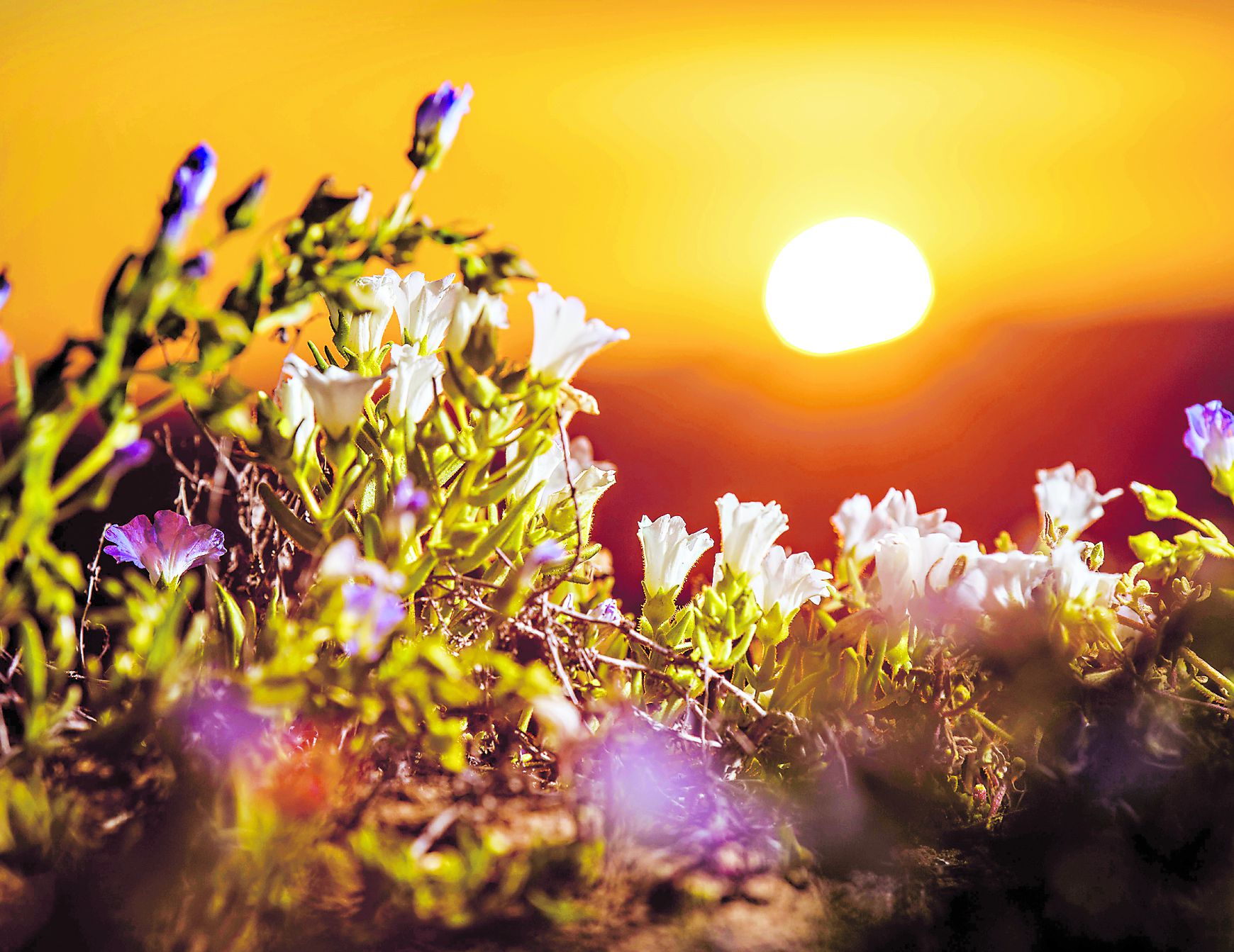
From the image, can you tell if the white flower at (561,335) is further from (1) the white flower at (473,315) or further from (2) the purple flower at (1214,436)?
(2) the purple flower at (1214,436)

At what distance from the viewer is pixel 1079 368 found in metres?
1.41

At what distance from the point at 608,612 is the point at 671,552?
0.05m

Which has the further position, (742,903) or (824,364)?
(824,364)

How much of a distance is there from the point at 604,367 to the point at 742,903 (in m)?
1.27

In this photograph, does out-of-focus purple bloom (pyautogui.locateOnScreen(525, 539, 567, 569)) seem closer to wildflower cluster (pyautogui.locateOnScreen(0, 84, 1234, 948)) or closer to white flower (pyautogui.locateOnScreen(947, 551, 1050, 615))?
wildflower cluster (pyautogui.locateOnScreen(0, 84, 1234, 948))

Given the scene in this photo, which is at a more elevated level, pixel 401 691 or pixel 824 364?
pixel 824 364

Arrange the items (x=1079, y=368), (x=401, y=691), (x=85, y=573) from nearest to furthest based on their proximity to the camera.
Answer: (x=401, y=691), (x=85, y=573), (x=1079, y=368)

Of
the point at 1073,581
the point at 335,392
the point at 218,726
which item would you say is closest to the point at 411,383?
the point at 335,392

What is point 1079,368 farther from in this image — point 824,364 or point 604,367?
point 604,367

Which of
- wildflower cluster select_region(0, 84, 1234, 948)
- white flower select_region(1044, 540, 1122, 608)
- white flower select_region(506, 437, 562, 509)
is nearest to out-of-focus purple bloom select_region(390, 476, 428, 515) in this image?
wildflower cluster select_region(0, 84, 1234, 948)

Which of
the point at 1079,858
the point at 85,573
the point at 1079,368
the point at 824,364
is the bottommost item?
the point at 85,573

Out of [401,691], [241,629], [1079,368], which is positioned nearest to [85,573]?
[241,629]

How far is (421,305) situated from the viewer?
38 centimetres

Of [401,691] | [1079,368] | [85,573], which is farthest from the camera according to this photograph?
[1079,368]
